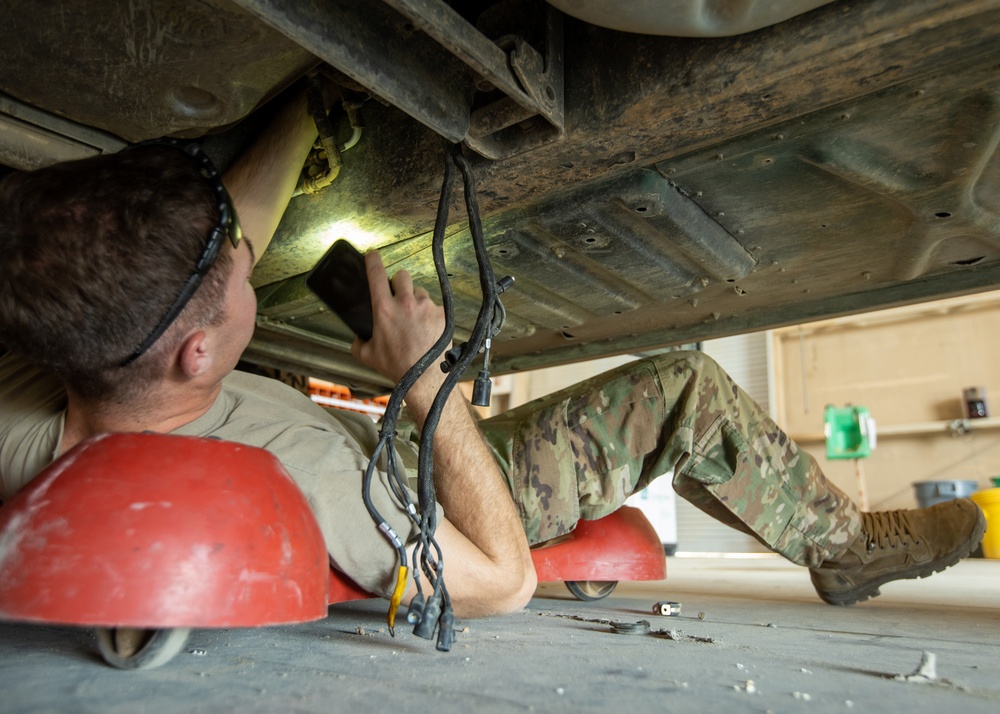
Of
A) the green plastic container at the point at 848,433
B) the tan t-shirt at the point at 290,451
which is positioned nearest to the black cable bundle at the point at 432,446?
the tan t-shirt at the point at 290,451

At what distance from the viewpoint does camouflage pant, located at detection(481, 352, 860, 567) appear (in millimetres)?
1841

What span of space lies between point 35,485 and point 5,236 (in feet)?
1.60

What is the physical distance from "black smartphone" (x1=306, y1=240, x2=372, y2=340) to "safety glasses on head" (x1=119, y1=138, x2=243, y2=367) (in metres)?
0.23

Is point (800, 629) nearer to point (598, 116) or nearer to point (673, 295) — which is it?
point (673, 295)

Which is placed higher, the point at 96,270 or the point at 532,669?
the point at 96,270

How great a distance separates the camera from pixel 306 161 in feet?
5.57

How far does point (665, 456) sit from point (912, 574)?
84 cm

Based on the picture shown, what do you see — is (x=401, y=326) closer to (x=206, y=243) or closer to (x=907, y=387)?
(x=206, y=243)

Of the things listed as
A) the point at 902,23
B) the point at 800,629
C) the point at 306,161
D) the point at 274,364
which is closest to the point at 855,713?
the point at 800,629

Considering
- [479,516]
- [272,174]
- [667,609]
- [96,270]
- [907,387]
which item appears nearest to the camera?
[96,270]

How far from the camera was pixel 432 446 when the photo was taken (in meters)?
1.28

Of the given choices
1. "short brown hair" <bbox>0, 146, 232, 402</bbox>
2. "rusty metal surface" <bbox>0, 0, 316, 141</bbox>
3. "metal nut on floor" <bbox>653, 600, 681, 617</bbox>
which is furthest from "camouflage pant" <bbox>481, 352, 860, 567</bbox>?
"rusty metal surface" <bbox>0, 0, 316, 141</bbox>

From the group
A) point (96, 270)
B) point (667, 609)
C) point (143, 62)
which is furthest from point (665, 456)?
point (143, 62)

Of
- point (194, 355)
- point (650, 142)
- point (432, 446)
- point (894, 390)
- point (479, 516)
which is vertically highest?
point (894, 390)
